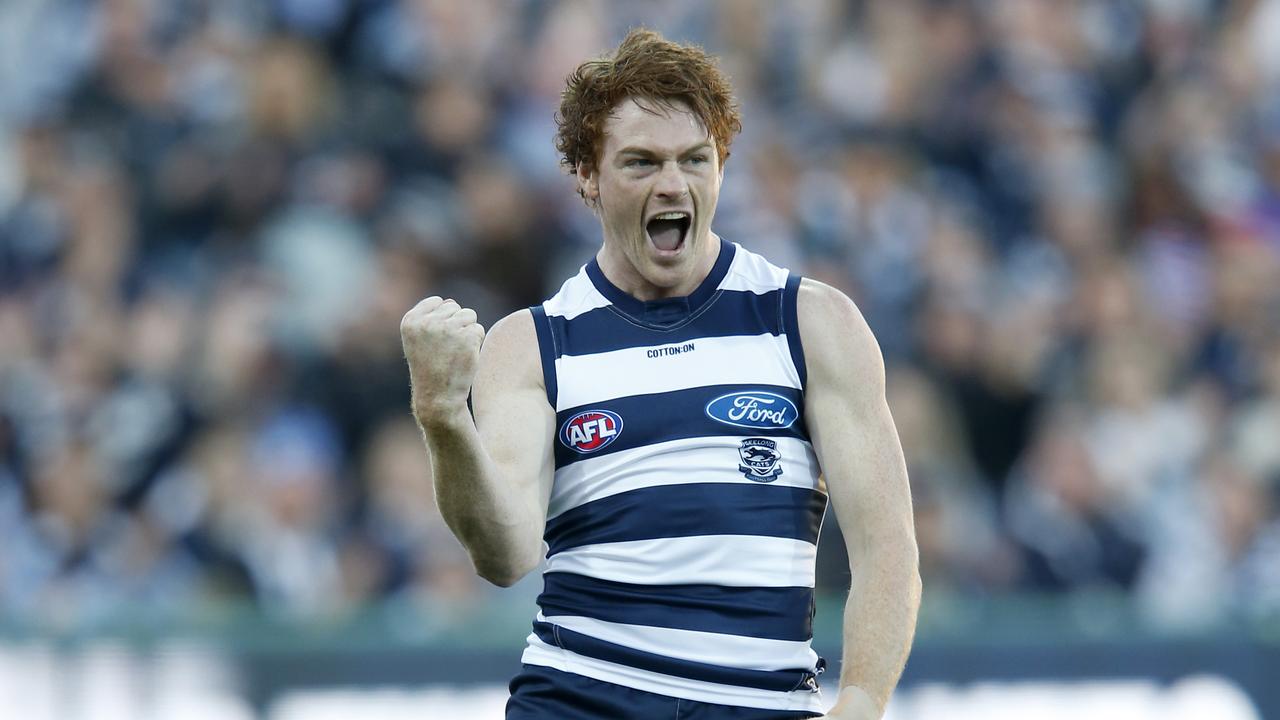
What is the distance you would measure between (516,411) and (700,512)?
47cm

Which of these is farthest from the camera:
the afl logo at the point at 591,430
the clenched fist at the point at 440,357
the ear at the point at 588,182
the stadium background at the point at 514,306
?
the stadium background at the point at 514,306

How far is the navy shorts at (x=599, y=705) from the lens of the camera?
4.11 meters

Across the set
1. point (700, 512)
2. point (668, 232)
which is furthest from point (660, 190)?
point (700, 512)

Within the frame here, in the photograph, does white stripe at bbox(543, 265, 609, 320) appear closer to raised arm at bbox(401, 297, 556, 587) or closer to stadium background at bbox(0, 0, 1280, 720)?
raised arm at bbox(401, 297, 556, 587)

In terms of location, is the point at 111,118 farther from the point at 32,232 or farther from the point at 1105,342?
the point at 1105,342

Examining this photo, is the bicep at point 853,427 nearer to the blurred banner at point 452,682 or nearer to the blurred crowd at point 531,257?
the blurred banner at point 452,682

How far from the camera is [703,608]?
413 centimetres

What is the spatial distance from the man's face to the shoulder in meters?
0.28

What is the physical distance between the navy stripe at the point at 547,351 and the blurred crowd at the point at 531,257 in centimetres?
400

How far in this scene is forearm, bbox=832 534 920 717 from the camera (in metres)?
4.01

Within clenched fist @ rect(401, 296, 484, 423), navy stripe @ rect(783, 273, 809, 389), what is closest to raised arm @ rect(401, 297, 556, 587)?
clenched fist @ rect(401, 296, 484, 423)

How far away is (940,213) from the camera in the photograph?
1039 cm

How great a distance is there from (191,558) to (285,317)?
5.05ft

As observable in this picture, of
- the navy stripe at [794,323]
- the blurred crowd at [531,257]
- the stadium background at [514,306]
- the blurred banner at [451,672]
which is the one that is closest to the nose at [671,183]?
the navy stripe at [794,323]
